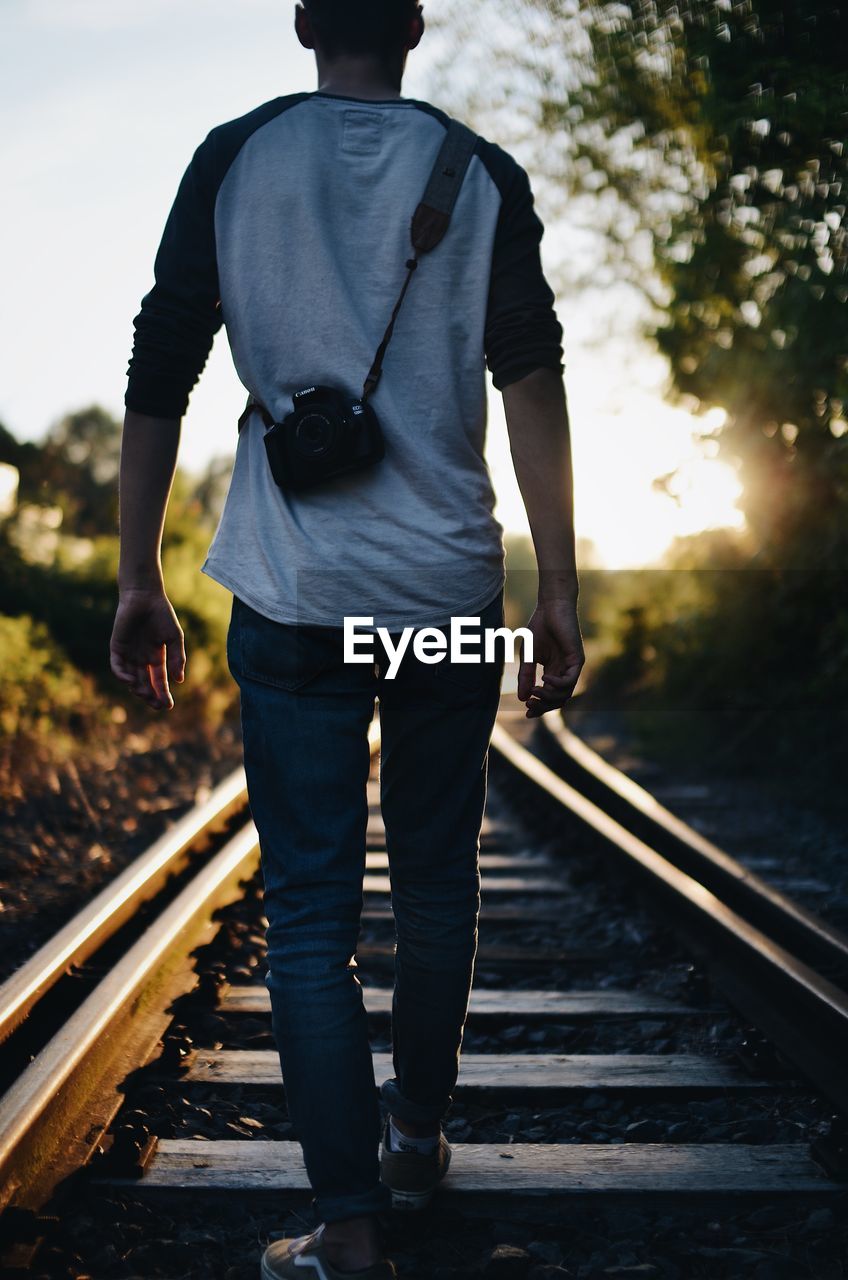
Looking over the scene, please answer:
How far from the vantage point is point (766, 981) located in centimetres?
307

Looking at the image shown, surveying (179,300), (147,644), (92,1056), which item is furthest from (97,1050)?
(179,300)

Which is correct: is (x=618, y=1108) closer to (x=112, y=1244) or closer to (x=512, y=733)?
(x=112, y=1244)

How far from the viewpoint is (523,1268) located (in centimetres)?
200

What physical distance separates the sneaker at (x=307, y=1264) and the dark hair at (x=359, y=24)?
6.01 ft

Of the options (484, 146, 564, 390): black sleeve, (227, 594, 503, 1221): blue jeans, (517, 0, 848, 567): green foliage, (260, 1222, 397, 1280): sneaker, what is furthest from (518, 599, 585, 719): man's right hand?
(517, 0, 848, 567): green foliage

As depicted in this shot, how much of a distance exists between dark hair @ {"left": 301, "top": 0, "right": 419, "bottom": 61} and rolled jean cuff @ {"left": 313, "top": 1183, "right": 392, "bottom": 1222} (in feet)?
5.79

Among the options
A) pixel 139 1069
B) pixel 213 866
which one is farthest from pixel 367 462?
pixel 213 866

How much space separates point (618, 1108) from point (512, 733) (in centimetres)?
718

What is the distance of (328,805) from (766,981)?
1.71m

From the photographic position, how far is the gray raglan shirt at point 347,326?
1813 mm

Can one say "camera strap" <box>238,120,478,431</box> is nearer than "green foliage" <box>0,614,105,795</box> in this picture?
Yes

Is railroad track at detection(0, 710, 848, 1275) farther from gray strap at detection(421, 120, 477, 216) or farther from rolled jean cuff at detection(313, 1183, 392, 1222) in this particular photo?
gray strap at detection(421, 120, 477, 216)

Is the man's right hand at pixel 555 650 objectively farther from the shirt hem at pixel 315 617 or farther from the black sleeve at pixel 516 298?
the black sleeve at pixel 516 298

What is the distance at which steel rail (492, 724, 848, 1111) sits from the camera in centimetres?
266
